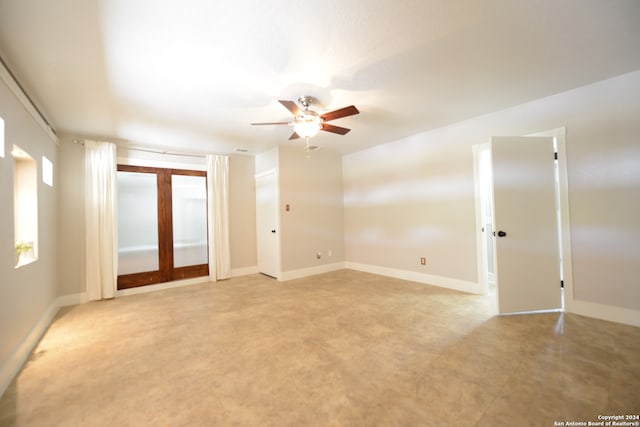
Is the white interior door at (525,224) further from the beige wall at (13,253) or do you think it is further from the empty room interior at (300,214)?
the beige wall at (13,253)

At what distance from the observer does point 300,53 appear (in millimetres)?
2045

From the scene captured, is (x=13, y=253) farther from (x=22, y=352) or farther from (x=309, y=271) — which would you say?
(x=309, y=271)

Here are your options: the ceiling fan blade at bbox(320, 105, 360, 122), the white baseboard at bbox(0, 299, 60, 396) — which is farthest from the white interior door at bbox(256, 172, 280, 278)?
the white baseboard at bbox(0, 299, 60, 396)

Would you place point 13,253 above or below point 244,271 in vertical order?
above

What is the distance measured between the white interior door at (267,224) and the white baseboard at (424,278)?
1815 millimetres

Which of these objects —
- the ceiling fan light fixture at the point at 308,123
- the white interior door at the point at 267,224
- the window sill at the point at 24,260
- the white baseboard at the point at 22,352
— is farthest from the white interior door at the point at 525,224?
the window sill at the point at 24,260

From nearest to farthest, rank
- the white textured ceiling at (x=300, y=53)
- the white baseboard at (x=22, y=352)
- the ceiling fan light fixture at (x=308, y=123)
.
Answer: the white textured ceiling at (x=300, y=53) → the white baseboard at (x=22, y=352) → the ceiling fan light fixture at (x=308, y=123)

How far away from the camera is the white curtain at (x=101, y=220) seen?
3760 millimetres

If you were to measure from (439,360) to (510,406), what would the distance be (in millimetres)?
538

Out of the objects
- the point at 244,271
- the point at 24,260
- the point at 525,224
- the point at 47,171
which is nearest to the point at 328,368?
the point at 525,224

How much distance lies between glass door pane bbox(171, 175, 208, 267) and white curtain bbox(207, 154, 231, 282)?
0.62ft

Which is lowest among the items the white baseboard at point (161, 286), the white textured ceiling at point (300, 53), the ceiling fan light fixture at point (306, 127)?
the white baseboard at point (161, 286)

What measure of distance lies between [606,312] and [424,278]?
6.65ft

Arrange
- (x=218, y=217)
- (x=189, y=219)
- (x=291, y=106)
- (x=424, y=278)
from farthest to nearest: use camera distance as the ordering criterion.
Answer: (x=218, y=217), (x=189, y=219), (x=424, y=278), (x=291, y=106)
